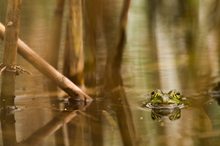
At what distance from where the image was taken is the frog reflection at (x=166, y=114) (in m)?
3.14

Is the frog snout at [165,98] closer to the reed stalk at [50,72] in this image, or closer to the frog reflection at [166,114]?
the frog reflection at [166,114]

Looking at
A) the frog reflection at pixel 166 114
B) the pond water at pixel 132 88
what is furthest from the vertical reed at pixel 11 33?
the frog reflection at pixel 166 114

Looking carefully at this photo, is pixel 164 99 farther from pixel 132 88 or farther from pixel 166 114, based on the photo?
pixel 132 88

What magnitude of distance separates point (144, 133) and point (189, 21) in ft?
5.87

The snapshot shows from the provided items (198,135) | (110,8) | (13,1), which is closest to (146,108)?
(198,135)

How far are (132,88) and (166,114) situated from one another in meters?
0.62

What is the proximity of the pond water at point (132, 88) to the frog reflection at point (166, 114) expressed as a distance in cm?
3

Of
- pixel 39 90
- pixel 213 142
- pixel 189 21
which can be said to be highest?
pixel 189 21

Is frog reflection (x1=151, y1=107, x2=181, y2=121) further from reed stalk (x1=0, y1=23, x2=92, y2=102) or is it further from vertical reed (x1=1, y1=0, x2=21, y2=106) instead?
vertical reed (x1=1, y1=0, x2=21, y2=106)

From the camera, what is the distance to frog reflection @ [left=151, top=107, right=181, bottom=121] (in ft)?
10.3

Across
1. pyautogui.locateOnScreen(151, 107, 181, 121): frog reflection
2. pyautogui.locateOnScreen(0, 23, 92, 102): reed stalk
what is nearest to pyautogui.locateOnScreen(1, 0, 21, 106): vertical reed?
pyautogui.locateOnScreen(0, 23, 92, 102): reed stalk

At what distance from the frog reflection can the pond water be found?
0.03 meters

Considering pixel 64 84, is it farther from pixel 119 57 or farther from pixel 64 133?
pixel 119 57

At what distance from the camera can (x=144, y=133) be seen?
9.31 ft
